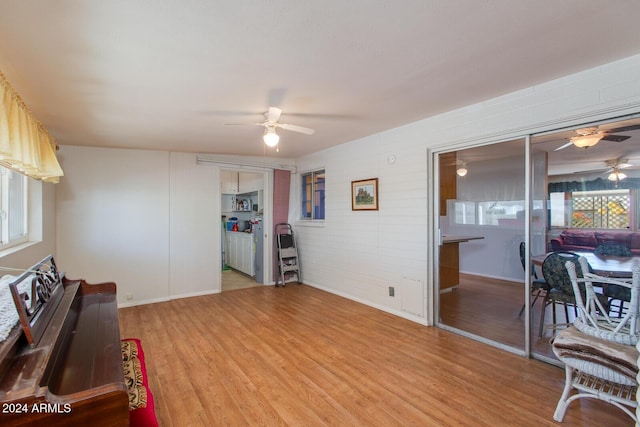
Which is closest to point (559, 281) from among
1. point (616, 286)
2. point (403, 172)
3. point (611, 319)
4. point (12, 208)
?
point (616, 286)

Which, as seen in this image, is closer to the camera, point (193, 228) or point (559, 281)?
point (559, 281)

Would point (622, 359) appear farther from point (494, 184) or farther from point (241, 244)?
point (241, 244)

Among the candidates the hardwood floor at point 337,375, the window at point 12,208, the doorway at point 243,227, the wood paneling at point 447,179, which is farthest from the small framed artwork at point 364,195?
the window at point 12,208

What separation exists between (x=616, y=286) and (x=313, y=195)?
4.12 m

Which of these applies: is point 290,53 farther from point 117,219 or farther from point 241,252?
point 241,252

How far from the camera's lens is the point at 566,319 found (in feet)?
9.17

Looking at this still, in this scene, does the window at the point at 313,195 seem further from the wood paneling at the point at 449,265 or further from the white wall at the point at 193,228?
the wood paneling at the point at 449,265

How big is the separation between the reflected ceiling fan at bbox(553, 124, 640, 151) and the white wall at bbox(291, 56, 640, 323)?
0.11 metres

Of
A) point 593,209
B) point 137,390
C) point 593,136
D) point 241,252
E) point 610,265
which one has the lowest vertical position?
point 137,390

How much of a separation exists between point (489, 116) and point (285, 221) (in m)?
3.79

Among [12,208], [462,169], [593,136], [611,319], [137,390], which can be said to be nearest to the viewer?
[137,390]

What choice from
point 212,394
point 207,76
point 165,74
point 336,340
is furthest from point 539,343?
point 165,74

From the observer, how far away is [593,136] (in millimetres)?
2422

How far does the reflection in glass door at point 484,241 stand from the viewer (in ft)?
9.51
